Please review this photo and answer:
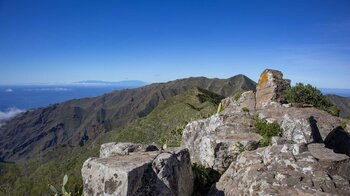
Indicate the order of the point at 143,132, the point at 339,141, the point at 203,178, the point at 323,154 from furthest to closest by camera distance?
the point at 143,132 < the point at 339,141 < the point at 203,178 < the point at 323,154

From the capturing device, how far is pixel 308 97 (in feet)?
81.7

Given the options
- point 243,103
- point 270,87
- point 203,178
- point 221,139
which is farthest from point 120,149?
point 270,87

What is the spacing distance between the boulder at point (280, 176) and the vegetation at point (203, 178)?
0.84 metres

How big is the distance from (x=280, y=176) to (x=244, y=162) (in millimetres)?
2106

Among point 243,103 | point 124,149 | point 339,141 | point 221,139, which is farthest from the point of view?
point 243,103

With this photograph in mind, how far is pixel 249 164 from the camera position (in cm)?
1194

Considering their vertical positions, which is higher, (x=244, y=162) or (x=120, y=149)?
(x=120, y=149)

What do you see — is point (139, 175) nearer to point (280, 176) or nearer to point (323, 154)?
point (280, 176)

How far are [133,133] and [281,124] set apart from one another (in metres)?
80.6

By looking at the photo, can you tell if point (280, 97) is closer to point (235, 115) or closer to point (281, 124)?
point (235, 115)

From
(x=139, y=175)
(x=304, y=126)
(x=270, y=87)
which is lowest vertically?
(x=139, y=175)

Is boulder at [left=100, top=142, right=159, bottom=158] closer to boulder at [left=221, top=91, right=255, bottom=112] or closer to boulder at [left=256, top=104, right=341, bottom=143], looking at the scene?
boulder at [left=256, top=104, right=341, bottom=143]

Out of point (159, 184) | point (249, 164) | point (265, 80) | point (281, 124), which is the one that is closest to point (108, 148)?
point (159, 184)

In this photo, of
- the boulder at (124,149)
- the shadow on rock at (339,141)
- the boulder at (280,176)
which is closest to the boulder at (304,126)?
the shadow on rock at (339,141)
